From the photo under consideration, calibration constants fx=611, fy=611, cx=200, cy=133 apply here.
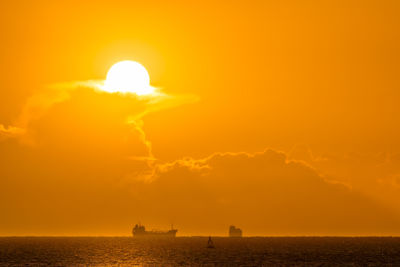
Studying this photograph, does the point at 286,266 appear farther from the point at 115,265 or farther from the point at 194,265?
the point at 115,265

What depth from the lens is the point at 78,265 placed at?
132250 millimetres

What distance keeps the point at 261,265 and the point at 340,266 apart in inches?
667

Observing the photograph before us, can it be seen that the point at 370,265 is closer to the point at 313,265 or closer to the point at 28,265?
the point at 313,265

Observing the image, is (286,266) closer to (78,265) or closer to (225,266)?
(225,266)

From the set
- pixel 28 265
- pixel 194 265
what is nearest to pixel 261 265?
pixel 194 265

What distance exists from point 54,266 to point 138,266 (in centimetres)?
1767

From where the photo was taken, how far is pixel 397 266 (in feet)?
430

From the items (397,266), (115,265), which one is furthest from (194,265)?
(397,266)

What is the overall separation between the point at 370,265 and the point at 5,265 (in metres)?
79.0

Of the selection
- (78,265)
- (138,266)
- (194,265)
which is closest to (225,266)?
(194,265)

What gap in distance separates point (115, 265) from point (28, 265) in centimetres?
1840

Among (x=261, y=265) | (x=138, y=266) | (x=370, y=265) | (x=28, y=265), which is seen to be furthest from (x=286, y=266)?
(x=28, y=265)

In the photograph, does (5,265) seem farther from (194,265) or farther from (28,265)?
(194,265)

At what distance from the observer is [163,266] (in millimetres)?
132125
